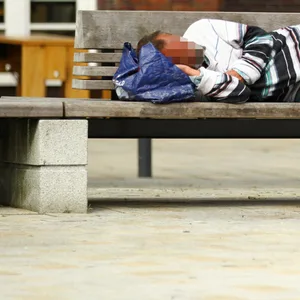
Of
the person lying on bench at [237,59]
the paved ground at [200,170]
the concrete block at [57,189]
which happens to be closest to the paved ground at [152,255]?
the concrete block at [57,189]

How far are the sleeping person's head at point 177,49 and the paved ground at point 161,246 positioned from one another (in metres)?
0.78

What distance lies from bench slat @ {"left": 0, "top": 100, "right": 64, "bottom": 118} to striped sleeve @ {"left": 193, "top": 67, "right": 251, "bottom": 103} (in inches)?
29.5

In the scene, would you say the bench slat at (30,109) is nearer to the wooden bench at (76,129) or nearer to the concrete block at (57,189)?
the wooden bench at (76,129)

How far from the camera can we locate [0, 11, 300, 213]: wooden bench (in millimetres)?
6484

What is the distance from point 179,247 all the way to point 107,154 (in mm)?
7242

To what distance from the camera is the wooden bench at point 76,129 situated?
255 inches

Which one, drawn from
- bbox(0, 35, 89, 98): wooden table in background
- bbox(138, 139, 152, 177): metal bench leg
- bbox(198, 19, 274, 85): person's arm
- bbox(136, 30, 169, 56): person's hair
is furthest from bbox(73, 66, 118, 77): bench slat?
bbox(0, 35, 89, 98): wooden table in background

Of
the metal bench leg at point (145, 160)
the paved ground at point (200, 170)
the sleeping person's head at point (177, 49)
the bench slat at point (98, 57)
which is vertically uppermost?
the sleeping person's head at point (177, 49)

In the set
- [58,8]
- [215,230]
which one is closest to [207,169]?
[215,230]

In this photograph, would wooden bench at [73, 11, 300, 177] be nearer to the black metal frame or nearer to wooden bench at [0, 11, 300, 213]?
wooden bench at [0, 11, 300, 213]

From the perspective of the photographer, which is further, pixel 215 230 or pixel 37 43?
pixel 37 43

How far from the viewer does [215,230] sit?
5883mm

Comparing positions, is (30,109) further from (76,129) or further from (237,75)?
(237,75)

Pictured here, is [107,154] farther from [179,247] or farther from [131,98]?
[179,247]
